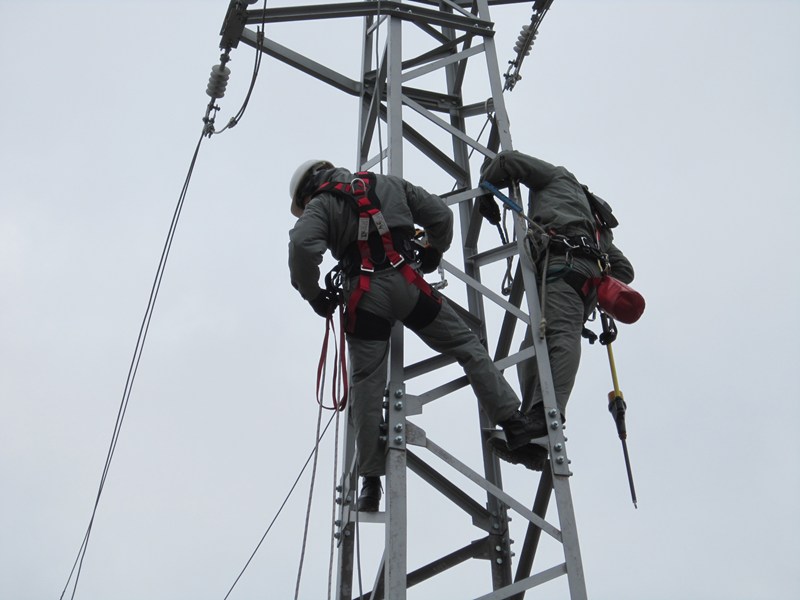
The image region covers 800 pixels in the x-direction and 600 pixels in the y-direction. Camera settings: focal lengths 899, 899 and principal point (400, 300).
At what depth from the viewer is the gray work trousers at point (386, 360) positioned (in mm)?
5047

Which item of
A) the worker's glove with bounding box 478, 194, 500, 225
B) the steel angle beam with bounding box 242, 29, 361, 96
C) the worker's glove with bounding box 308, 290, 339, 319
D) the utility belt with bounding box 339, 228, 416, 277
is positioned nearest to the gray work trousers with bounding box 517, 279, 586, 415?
the worker's glove with bounding box 478, 194, 500, 225

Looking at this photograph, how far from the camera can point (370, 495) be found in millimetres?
5242

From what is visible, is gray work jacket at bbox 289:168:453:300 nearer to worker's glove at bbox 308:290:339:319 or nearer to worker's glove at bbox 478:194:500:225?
worker's glove at bbox 308:290:339:319

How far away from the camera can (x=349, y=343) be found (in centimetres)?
520

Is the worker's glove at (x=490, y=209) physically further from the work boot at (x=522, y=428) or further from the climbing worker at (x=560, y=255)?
the work boot at (x=522, y=428)

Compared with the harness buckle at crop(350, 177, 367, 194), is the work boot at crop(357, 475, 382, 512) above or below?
below

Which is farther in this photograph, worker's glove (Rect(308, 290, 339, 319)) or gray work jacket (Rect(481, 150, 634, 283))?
gray work jacket (Rect(481, 150, 634, 283))

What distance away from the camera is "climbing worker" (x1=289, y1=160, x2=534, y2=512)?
5.05m

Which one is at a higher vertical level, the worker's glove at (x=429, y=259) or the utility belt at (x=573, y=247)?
the utility belt at (x=573, y=247)

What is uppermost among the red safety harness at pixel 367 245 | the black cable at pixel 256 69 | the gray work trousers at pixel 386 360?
the black cable at pixel 256 69

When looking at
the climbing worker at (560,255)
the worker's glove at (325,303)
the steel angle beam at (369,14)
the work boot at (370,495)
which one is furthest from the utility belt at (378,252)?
the steel angle beam at (369,14)

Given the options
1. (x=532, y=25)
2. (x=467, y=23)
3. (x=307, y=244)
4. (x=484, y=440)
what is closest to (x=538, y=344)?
(x=484, y=440)

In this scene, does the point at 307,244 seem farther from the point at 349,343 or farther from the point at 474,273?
the point at 474,273

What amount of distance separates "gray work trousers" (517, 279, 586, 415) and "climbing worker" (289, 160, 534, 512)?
353 mm
